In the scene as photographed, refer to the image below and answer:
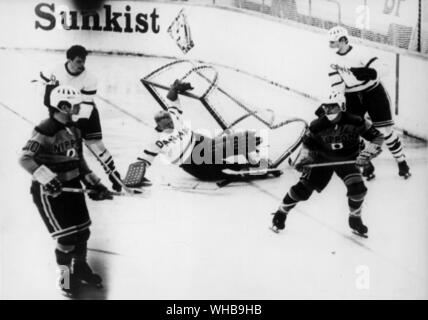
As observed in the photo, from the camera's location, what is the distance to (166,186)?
370 cm

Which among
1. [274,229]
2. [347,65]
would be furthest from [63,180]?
[347,65]

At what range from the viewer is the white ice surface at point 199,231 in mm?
3662

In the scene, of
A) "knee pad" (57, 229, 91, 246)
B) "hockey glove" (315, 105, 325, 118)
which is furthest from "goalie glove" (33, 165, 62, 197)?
"hockey glove" (315, 105, 325, 118)

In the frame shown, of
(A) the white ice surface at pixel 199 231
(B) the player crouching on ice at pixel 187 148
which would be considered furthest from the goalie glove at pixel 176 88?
(A) the white ice surface at pixel 199 231

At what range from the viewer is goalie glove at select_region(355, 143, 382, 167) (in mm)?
3693

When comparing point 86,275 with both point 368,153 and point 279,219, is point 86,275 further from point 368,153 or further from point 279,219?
point 368,153

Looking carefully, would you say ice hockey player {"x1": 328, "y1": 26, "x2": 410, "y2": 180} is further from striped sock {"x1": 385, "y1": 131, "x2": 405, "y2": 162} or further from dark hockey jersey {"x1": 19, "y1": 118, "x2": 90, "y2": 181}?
dark hockey jersey {"x1": 19, "y1": 118, "x2": 90, "y2": 181}

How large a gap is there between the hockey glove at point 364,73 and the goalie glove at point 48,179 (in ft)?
5.65

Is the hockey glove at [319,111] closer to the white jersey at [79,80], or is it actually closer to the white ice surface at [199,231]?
the white ice surface at [199,231]

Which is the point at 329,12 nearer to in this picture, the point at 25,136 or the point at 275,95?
the point at 275,95

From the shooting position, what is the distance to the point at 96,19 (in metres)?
3.65

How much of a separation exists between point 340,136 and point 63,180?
1.52 m

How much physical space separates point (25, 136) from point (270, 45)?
1.44 metres
